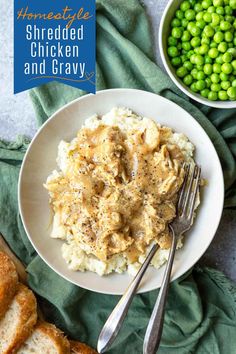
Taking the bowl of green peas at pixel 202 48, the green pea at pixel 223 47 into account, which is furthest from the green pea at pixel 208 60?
the green pea at pixel 223 47

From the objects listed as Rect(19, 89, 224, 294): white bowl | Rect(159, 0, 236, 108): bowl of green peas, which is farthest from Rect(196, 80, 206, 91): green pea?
Rect(19, 89, 224, 294): white bowl

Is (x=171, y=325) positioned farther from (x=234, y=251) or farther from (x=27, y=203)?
(x=27, y=203)

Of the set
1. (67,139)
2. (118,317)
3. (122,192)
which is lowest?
(118,317)

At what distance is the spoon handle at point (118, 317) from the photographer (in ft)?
12.3

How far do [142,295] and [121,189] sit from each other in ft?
3.29

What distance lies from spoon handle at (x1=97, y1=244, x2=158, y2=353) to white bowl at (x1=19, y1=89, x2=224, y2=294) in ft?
0.56

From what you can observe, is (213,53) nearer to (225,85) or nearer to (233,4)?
(225,85)

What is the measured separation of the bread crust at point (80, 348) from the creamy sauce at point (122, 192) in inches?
31.8

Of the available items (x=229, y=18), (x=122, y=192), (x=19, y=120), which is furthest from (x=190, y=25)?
(x=19, y=120)

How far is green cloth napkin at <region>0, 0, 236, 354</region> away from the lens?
4.14m

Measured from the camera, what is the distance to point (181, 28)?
4.08 m

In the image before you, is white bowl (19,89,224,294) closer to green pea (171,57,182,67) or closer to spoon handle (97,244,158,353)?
spoon handle (97,244,158,353)

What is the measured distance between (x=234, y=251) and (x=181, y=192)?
80cm

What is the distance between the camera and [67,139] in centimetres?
410
